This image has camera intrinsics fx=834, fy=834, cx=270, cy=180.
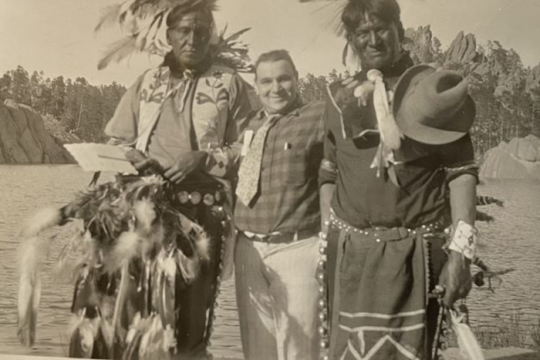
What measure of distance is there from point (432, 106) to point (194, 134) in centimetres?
81

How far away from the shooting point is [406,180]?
2561mm

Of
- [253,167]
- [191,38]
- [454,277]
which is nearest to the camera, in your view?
[454,277]

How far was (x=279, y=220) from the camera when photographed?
268 cm

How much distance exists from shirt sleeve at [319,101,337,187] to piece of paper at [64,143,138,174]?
67 cm

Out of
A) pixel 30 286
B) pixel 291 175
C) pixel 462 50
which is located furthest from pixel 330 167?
pixel 30 286

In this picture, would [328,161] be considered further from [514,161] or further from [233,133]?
[514,161]

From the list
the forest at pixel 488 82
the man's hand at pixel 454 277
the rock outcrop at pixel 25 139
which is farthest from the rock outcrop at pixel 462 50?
the rock outcrop at pixel 25 139

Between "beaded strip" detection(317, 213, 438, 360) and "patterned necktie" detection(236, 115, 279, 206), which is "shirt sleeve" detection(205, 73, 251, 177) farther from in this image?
"beaded strip" detection(317, 213, 438, 360)

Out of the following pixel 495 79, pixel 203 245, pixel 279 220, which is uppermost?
pixel 495 79

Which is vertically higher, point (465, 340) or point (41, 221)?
point (41, 221)

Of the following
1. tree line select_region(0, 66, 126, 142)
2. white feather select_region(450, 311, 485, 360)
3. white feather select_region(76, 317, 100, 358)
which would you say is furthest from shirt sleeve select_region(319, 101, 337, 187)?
white feather select_region(76, 317, 100, 358)

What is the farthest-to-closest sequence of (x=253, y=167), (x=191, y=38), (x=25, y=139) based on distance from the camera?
(x=25, y=139), (x=191, y=38), (x=253, y=167)

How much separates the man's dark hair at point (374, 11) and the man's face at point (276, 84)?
249 millimetres

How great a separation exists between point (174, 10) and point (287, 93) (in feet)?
1.68
